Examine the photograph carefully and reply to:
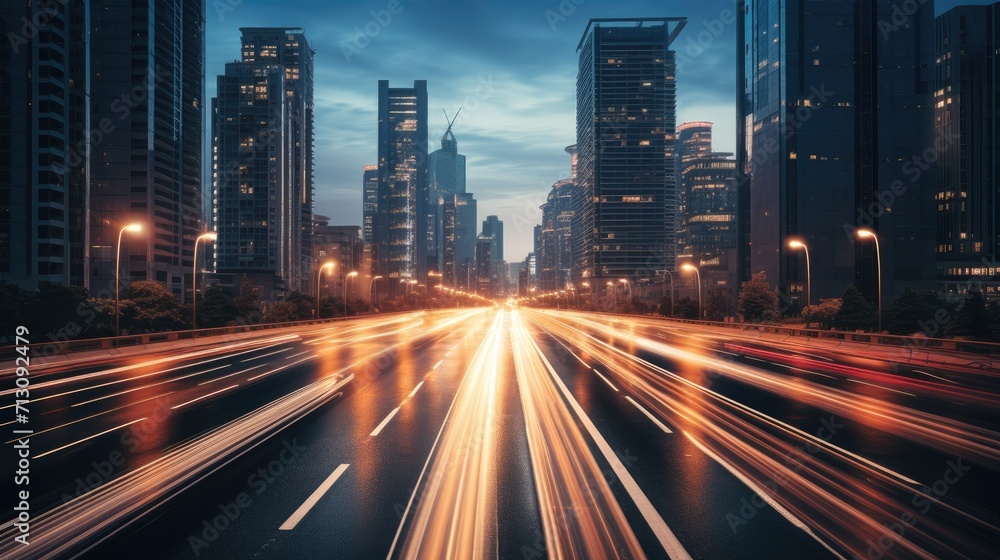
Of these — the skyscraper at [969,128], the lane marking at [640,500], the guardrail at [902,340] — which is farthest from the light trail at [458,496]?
the skyscraper at [969,128]

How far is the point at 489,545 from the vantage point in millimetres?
7324

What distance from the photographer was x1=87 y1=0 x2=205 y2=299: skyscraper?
424ft

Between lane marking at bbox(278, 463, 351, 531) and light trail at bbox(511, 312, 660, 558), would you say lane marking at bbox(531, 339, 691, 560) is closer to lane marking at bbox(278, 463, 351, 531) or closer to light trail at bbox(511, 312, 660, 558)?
light trail at bbox(511, 312, 660, 558)

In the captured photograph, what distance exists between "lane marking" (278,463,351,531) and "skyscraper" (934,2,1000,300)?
185 metres

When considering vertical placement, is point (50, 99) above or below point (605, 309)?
above

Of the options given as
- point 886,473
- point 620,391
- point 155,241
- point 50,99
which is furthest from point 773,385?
point 155,241

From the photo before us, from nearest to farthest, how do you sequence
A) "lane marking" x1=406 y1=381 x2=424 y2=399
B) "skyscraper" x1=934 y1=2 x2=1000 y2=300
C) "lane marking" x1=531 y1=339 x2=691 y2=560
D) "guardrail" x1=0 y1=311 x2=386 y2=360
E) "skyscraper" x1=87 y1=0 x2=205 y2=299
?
"lane marking" x1=531 y1=339 x2=691 y2=560
"lane marking" x1=406 y1=381 x2=424 y2=399
"guardrail" x1=0 y1=311 x2=386 y2=360
"skyscraper" x1=87 y1=0 x2=205 y2=299
"skyscraper" x1=934 y1=2 x2=1000 y2=300

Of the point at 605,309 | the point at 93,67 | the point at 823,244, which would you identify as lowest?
A: the point at 605,309

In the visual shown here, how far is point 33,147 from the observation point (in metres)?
87.3

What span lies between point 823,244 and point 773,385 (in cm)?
8618

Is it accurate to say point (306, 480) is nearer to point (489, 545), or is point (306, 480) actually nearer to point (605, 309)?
point (489, 545)

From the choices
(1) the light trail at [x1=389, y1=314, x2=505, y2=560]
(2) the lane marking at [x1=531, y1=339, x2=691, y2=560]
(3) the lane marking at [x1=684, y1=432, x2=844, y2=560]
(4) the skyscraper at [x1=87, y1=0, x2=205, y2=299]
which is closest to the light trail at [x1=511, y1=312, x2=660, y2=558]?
(2) the lane marking at [x1=531, y1=339, x2=691, y2=560]

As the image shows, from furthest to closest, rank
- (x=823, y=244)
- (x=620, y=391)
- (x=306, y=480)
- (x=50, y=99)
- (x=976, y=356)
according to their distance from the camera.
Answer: (x=823, y=244)
(x=50, y=99)
(x=976, y=356)
(x=620, y=391)
(x=306, y=480)

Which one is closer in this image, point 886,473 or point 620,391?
point 886,473
